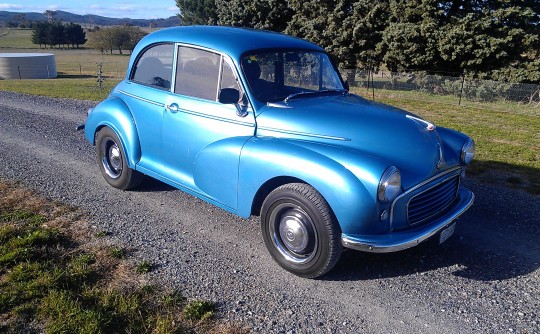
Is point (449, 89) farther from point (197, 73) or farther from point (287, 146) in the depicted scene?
point (287, 146)

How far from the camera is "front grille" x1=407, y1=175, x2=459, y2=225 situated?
11.3 feet

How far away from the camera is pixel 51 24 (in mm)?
86125

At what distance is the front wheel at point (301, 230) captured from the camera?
3283 mm

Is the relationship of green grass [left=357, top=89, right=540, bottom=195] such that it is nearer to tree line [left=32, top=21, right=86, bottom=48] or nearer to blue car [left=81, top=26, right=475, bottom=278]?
blue car [left=81, top=26, right=475, bottom=278]

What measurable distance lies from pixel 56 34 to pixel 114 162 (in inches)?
3693

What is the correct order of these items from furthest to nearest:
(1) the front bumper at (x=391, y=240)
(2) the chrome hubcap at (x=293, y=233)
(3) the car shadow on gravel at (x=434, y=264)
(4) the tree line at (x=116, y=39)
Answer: (4) the tree line at (x=116, y=39)
(3) the car shadow on gravel at (x=434, y=264)
(2) the chrome hubcap at (x=293, y=233)
(1) the front bumper at (x=391, y=240)

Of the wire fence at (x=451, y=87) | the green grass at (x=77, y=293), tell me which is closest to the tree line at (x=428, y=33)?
the wire fence at (x=451, y=87)

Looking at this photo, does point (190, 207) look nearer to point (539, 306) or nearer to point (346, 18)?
point (539, 306)

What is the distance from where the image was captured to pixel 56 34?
86.1 meters

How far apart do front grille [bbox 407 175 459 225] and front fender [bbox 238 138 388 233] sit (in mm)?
333

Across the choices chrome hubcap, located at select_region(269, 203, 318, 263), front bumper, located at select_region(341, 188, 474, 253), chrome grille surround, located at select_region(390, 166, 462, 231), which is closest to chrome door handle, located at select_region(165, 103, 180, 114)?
chrome hubcap, located at select_region(269, 203, 318, 263)

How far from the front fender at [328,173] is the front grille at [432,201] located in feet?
1.09

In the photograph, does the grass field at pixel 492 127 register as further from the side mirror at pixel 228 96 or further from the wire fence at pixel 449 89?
the side mirror at pixel 228 96

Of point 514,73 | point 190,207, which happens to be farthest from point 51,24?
point 190,207
